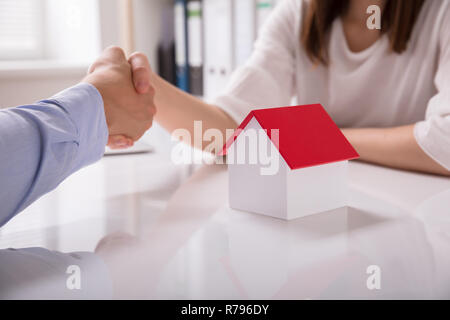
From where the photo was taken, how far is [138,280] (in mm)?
456

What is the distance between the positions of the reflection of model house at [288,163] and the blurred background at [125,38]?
1116 mm

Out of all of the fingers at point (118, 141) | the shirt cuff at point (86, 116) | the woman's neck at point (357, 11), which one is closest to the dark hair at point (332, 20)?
the woman's neck at point (357, 11)

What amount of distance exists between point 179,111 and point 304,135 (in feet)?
1.58

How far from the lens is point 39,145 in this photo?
0.60 metres

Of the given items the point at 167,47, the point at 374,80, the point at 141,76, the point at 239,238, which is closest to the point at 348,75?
the point at 374,80

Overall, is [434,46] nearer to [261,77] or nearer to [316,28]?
[316,28]

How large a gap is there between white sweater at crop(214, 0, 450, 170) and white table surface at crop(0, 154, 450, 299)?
1.32 ft

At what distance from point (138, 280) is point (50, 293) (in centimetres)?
7

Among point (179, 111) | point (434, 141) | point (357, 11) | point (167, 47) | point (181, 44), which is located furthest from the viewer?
point (167, 47)

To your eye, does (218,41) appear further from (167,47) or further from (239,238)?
(239,238)

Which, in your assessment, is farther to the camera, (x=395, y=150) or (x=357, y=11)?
(x=357, y=11)

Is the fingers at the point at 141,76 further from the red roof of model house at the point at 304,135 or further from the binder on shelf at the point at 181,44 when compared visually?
the binder on shelf at the point at 181,44

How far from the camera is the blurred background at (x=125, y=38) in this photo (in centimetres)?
184

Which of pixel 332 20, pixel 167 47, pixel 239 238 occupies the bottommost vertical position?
pixel 239 238
